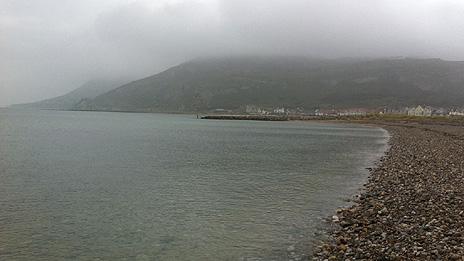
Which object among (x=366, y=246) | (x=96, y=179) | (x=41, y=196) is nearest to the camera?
(x=366, y=246)

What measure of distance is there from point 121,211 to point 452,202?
1887 cm

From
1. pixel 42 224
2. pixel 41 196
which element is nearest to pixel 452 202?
pixel 42 224

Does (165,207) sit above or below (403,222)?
below

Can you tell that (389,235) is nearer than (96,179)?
Yes

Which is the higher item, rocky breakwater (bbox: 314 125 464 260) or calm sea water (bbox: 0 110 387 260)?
rocky breakwater (bbox: 314 125 464 260)

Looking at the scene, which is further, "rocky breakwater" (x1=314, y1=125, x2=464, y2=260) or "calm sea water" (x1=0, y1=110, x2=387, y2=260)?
"calm sea water" (x1=0, y1=110, x2=387, y2=260)

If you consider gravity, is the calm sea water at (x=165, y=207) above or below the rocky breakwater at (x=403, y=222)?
below

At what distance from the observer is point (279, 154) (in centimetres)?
6212

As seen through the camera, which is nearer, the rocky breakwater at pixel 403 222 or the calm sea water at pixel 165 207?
the rocky breakwater at pixel 403 222

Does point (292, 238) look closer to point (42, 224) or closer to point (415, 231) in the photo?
point (415, 231)

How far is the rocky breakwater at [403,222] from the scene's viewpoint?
16.1 m

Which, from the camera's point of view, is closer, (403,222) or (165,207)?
(403,222)

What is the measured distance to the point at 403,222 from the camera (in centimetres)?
2033

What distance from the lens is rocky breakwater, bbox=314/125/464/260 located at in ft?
52.7
